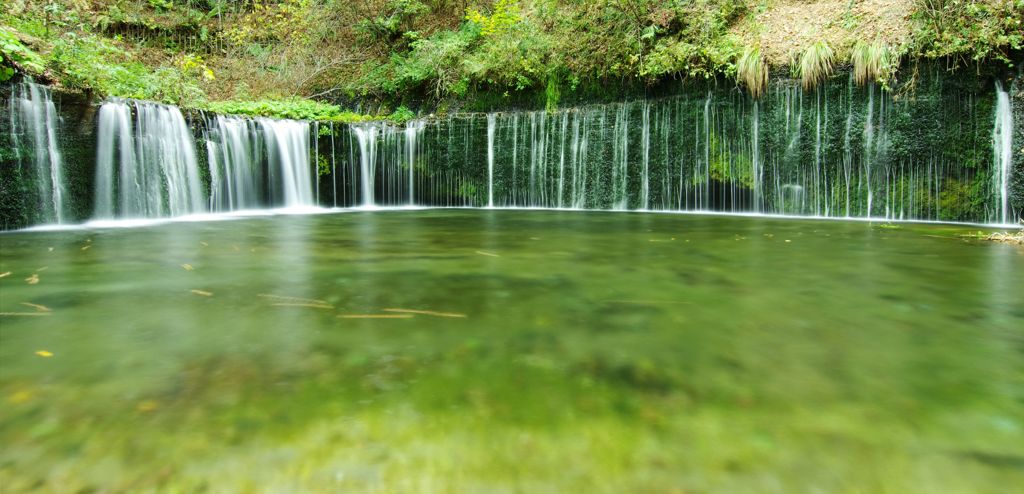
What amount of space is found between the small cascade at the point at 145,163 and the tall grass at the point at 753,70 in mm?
10310

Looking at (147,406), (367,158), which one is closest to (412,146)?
(367,158)

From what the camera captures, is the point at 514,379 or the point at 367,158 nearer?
the point at 514,379

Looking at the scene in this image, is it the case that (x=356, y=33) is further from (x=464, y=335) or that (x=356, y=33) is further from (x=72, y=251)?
(x=464, y=335)

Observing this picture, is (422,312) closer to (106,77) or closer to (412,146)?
(106,77)

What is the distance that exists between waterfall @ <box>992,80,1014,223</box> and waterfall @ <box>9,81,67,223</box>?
1399cm

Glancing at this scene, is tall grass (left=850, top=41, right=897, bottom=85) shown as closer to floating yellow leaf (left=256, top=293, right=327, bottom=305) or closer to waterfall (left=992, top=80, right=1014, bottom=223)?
waterfall (left=992, top=80, right=1014, bottom=223)

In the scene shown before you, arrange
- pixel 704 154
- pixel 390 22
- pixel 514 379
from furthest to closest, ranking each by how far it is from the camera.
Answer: pixel 390 22
pixel 704 154
pixel 514 379

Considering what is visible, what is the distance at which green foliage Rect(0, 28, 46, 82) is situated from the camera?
25.6 feet

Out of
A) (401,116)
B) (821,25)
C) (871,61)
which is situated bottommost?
(871,61)

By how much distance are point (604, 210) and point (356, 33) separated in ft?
37.0

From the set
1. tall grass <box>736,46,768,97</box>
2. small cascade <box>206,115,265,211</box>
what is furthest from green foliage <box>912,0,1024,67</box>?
small cascade <box>206,115,265,211</box>

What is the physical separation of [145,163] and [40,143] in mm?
1661

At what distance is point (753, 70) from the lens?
1058 cm

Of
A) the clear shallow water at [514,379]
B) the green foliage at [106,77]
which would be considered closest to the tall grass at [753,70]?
the clear shallow water at [514,379]
